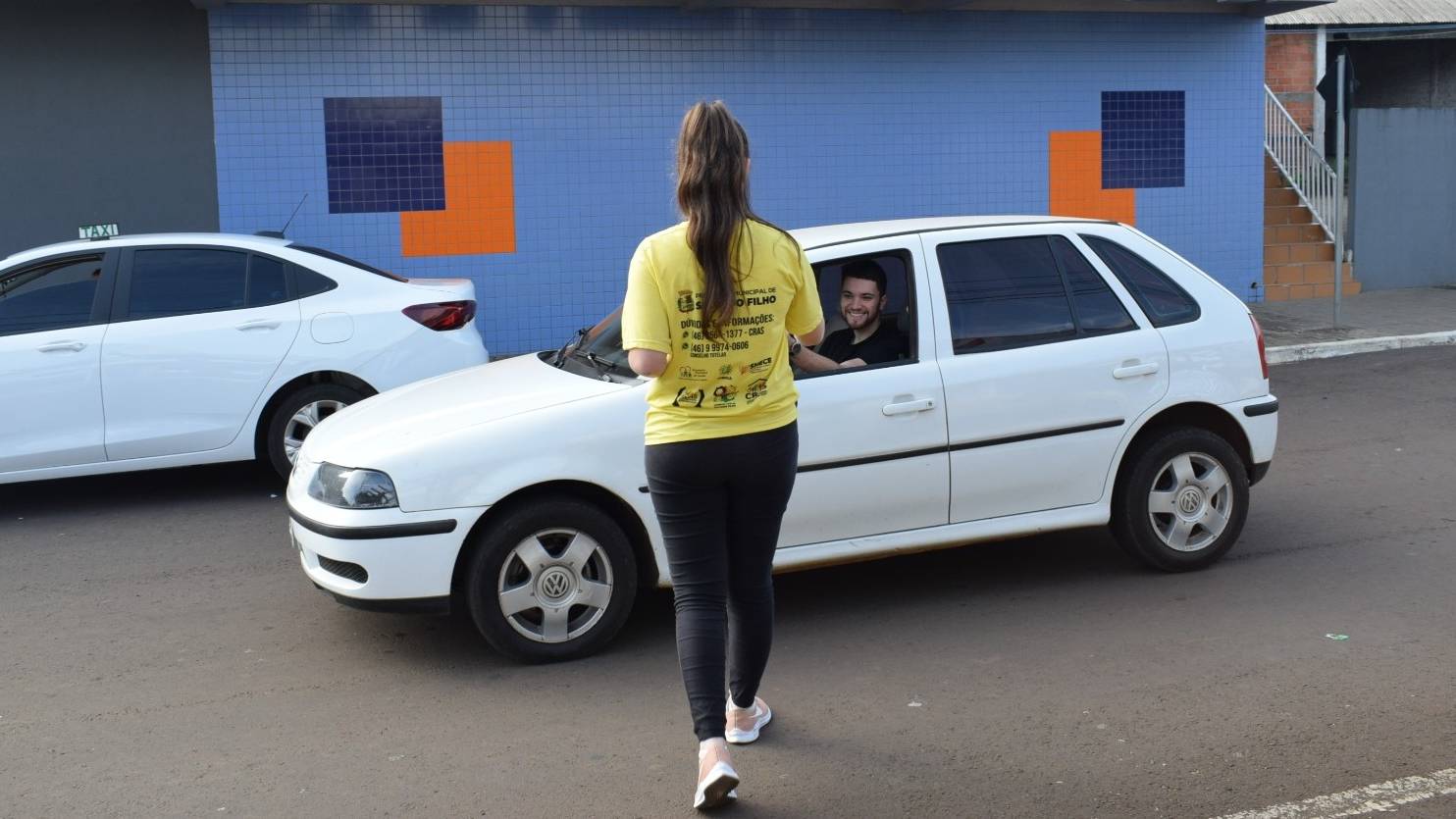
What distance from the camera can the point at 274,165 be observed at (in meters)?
12.7

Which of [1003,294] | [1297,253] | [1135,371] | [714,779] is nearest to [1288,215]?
[1297,253]

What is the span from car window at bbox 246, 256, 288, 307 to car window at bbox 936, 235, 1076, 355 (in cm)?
423

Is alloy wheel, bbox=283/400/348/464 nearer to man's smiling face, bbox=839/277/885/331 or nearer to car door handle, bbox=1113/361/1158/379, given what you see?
man's smiling face, bbox=839/277/885/331

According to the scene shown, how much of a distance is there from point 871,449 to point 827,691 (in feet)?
3.28

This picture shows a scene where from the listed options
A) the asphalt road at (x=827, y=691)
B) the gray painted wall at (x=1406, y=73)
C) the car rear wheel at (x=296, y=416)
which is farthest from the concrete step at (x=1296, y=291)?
the car rear wheel at (x=296, y=416)

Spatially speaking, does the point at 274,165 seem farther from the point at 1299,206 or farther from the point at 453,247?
the point at 1299,206

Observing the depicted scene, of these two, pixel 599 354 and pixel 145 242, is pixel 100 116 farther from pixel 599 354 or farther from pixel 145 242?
pixel 599 354

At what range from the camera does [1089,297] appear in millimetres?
6078

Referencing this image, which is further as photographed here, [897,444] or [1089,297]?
[1089,297]

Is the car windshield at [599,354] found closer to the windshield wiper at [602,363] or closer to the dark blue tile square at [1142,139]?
the windshield wiper at [602,363]

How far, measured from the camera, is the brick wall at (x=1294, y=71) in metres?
18.5

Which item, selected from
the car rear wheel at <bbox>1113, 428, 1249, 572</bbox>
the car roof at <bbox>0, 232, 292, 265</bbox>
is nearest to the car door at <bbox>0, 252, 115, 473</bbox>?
the car roof at <bbox>0, 232, 292, 265</bbox>

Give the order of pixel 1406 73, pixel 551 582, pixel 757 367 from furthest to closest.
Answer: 1. pixel 1406 73
2. pixel 551 582
3. pixel 757 367

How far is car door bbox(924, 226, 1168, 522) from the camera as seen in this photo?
225 inches
